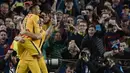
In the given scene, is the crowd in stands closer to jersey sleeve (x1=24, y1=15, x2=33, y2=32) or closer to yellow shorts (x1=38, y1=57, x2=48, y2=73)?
jersey sleeve (x1=24, y1=15, x2=33, y2=32)

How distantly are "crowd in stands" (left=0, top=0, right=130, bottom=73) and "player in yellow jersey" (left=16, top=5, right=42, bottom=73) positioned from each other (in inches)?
10.1

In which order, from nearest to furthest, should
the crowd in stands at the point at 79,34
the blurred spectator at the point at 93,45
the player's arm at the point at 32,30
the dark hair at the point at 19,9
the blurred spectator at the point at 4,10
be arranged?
the player's arm at the point at 32,30 → the crowd in stands at the point at 79,34 → the blurred spectator at the point at 93,45 → the blurred spectator at the point at 4,10 → the dark hair at the point at 19,9

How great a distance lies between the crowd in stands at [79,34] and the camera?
37.1 ft

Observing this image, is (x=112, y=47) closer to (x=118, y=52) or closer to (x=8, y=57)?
(x=118, y=52)

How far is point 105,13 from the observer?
42.2ft

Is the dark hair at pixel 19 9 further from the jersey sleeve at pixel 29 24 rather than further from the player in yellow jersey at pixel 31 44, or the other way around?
the jersey sleeve at pixel 29 24

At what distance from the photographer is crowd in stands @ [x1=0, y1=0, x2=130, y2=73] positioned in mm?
11312

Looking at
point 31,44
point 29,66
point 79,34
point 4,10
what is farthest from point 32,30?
point 4,10

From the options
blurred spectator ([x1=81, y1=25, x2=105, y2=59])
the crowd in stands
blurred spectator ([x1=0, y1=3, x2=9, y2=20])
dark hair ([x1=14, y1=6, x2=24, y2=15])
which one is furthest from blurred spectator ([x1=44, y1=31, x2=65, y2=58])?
blurred spectator ([x1=0, y1=3, x2=9, y2=20])

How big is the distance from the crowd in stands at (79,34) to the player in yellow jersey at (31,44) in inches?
10.1

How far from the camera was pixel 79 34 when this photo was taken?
39.8ft

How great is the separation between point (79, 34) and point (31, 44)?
2.40 m

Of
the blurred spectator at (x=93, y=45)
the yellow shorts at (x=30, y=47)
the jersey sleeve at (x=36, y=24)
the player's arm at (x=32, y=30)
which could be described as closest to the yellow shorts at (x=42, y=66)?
the yellow shorts at (x=30, y=47)

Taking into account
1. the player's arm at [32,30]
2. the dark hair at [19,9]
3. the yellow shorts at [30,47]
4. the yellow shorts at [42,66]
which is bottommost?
the yellow shorts at [42,66]
